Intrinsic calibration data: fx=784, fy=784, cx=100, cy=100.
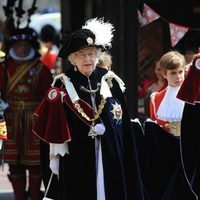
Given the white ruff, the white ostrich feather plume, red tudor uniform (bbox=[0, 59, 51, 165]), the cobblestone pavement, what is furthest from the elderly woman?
the cobblestone pavement

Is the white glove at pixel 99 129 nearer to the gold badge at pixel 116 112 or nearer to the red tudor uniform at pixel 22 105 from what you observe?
the gold badge at pixel 116 112

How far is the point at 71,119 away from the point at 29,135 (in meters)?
1.91

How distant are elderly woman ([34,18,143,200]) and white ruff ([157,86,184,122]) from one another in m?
0.79

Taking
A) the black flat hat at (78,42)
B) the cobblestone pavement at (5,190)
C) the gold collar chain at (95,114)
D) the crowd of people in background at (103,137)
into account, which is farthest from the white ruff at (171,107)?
the cobblestone pavement at (5,190)

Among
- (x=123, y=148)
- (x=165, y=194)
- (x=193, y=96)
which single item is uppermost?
(x=193, y=96)

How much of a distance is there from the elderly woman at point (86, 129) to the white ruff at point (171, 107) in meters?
0.79

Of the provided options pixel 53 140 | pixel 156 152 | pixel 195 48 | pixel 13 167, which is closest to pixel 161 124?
pixel 156 152

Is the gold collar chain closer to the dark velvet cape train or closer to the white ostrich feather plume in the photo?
the dark velvet cape train

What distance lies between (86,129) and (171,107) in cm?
116

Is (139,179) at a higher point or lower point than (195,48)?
lower

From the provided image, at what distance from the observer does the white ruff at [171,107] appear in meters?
7.15

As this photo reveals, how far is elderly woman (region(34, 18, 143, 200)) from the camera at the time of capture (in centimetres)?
630

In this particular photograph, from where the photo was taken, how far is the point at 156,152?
23.2ft

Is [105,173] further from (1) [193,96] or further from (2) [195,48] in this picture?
(2) [195,48]
